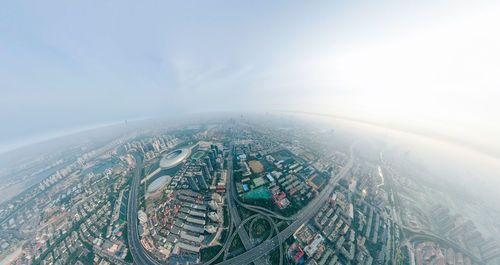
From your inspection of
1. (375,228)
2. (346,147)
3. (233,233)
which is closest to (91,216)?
(233,233)

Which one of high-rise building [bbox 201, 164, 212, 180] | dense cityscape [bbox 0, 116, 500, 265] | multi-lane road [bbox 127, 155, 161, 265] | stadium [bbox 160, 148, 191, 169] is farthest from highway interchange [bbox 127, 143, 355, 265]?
stadium [bbox 160, 148, 191, 169]

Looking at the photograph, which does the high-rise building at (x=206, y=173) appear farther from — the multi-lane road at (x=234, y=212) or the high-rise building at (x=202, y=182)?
the multi-lane road at (x=234, y=212)

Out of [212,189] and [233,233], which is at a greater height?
A: [212,189]

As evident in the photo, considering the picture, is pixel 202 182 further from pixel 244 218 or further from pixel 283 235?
pixel 283 235

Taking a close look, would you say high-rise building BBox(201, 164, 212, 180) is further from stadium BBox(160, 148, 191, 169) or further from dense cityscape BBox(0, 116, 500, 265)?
stadium BBox(160, 148, 191, 169)

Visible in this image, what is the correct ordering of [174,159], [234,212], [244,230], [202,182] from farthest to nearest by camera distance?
1. [174,159]
2. [202,182]
3. [234,212]
4. [244,230]

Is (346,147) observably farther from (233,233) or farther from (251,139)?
(233,233)

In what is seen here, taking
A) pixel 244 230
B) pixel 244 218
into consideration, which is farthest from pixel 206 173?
pixel 244 230

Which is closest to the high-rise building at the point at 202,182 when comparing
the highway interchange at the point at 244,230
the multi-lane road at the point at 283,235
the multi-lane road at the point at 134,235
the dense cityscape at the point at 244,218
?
the dense cityscape at the point at 244,218
